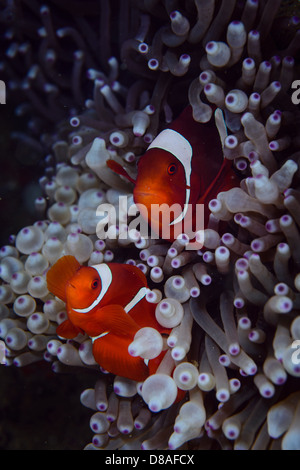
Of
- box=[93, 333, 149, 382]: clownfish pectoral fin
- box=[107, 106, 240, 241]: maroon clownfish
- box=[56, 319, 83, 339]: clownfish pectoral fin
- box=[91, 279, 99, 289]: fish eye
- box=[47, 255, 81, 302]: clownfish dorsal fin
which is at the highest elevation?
box=[107, 106, 240, 241]: maroon clownfish

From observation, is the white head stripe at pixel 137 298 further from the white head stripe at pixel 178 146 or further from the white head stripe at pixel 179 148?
the white head stripe at pixel 178 146

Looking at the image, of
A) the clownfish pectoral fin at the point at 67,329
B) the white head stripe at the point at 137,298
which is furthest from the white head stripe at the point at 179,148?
the clownfish pectoral fin at the point at 67,329

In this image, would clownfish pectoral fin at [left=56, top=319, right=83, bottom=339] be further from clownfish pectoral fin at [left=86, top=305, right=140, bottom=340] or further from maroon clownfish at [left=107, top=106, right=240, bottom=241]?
maroon clownfish at [left=107, top=106, right=240, bottom=241]

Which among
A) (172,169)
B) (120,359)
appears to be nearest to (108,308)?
(120,359)

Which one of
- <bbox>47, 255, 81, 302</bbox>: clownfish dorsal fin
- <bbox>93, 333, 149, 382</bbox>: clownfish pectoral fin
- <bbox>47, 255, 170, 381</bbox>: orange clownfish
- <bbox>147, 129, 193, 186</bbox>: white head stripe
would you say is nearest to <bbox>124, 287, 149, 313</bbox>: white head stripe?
<bbox>47, 255, 170, 381</bbox>: orange clownfish

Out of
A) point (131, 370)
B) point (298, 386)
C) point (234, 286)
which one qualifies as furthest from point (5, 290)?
point (298, 386)

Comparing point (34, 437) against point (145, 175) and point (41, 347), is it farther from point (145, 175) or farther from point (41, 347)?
point (145, 175)

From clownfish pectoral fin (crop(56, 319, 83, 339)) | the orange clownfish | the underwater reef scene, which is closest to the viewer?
the underwater reef scene

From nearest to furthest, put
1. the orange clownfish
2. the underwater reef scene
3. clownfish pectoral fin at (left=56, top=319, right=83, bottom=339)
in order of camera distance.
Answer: the underwater reef scene < the orange clownfish < clownfish pectoral fin at (left=56, top=319, right=83, bottom=339)
